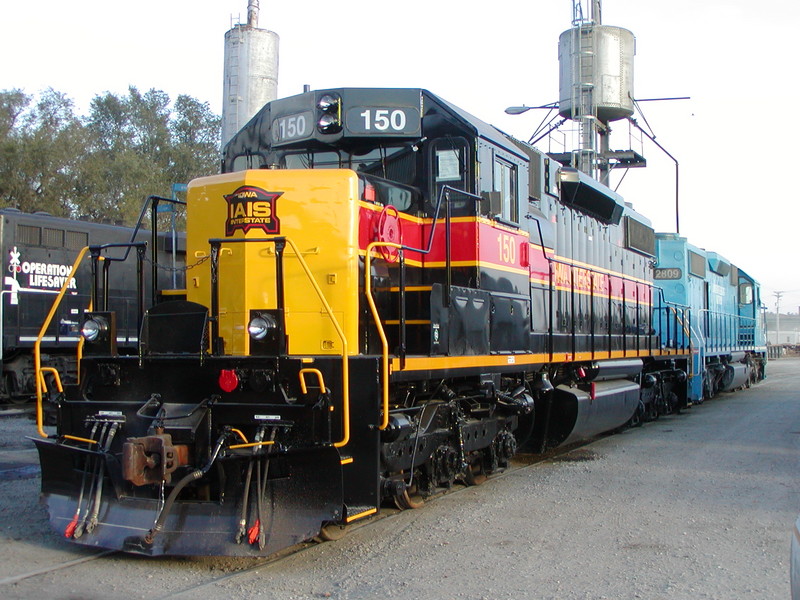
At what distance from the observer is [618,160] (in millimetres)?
26703

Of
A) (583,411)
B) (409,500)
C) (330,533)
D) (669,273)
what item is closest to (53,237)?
(583,411)

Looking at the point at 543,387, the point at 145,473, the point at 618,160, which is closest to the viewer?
the point at 145,473

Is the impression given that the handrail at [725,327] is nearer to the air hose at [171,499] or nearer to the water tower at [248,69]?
the water tower at [248,69]

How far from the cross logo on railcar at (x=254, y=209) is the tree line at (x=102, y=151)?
97.1 feet

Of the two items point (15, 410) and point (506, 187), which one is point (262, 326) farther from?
point (15, 410)

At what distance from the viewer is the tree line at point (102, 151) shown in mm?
33500

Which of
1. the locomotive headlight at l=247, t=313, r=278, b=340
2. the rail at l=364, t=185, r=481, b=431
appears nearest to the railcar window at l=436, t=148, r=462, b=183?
the rail at l=364, t=185, r=481, b=431

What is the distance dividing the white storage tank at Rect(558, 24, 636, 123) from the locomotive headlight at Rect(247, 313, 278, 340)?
2278 cm

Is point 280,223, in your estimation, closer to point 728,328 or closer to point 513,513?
point 513,513

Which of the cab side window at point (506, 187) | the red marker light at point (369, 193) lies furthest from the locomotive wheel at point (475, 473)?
the red marker light at point (369, 193)

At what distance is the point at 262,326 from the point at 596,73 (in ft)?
79.2

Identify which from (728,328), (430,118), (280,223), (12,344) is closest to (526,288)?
(430,118)

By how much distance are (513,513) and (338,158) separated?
10.5 ft

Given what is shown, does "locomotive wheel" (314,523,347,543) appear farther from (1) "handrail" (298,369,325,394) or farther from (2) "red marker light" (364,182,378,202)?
(2) "red marker light" (364,182,378,202)
